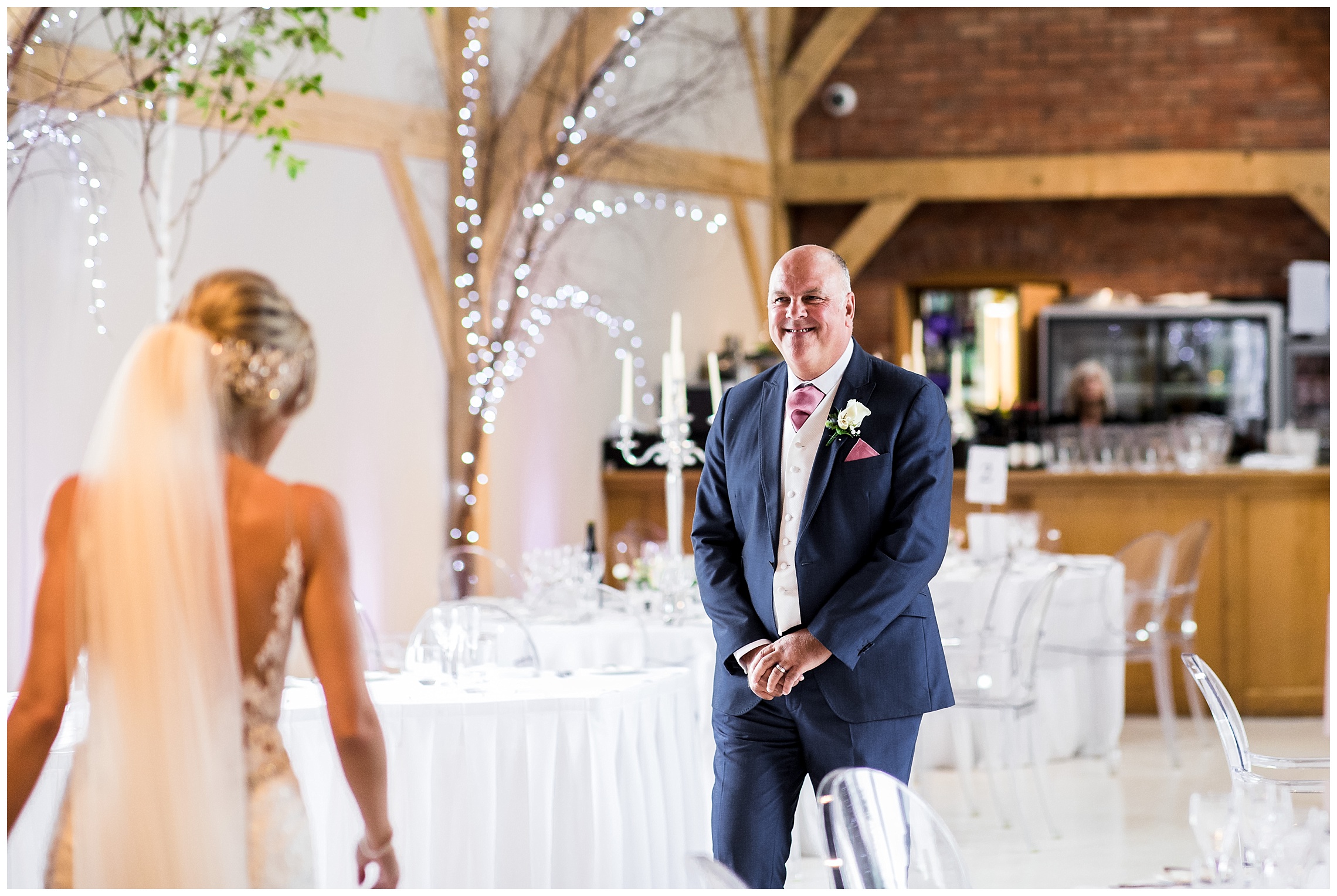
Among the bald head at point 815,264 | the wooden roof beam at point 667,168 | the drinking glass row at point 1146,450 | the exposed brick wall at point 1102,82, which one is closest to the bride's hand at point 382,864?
the bald head at point 815,264

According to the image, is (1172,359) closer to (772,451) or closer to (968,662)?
(968,662)

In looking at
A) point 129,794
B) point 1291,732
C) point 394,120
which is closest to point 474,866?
point 129,794

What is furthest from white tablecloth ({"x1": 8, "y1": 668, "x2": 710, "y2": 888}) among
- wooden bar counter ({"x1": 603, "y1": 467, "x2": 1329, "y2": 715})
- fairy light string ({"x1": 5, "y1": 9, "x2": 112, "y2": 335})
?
wooden bar counter ({"x1": 603, "y1": 467, "x2": 1329, "y2": 715})

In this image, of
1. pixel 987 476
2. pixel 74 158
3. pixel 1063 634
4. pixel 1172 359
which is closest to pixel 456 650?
pixel 74 158

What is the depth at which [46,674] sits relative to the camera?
1948mm

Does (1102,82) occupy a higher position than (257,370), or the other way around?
(1102,82)

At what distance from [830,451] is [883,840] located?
29.7 inches

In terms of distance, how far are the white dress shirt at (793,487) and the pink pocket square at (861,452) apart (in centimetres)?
7

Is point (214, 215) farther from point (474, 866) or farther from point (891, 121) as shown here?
point (891, 121)

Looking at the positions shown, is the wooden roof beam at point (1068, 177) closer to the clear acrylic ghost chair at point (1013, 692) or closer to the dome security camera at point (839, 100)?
the dome security camera at point (839, 100)

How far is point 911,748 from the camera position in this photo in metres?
2.69

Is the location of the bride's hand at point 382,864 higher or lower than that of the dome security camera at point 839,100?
lower

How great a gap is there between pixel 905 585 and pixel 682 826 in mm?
1201

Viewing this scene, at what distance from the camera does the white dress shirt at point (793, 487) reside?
263cm
